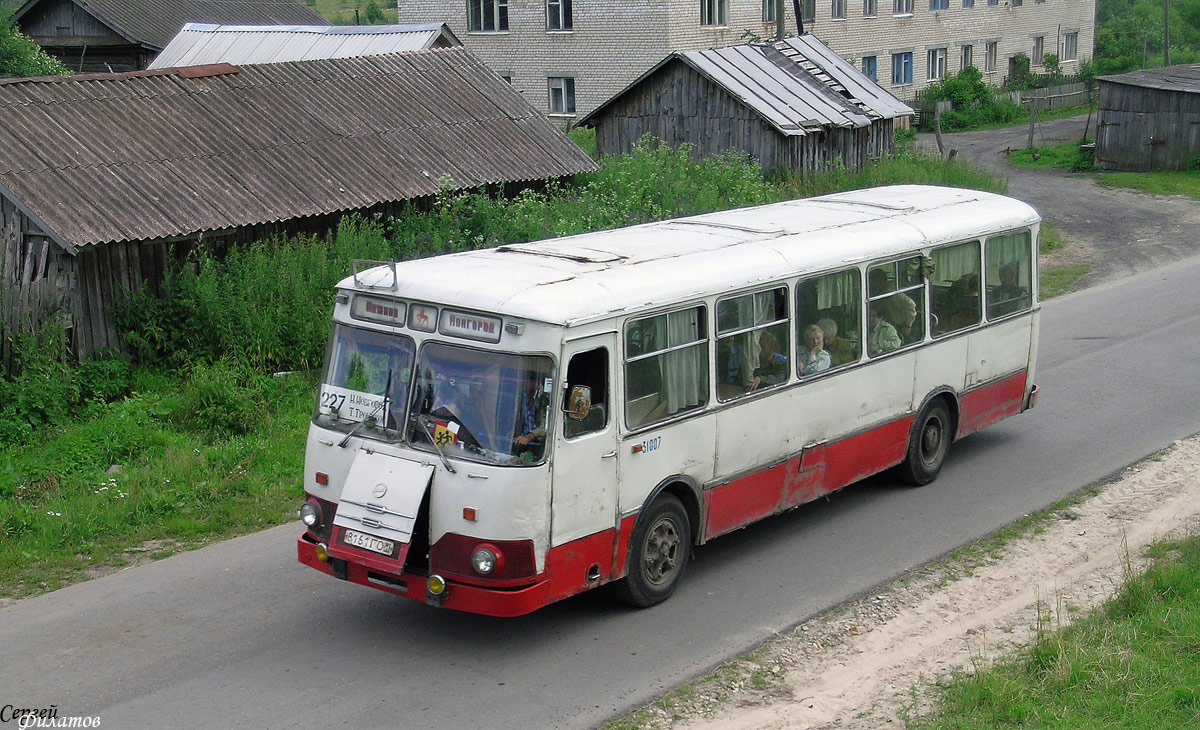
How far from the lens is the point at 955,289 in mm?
10898

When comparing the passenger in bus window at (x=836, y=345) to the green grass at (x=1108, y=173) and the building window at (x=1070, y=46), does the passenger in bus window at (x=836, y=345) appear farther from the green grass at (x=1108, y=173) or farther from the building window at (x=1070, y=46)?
the building window at (x=1070, y=46)

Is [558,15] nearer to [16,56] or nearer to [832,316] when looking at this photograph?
[16,56]

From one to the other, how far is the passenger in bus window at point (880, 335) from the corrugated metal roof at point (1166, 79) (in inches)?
1032

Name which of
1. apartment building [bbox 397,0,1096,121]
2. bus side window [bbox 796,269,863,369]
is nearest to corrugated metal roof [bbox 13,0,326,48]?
apartment building [bbox 397,0,1096,121]

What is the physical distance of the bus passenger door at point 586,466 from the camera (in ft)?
24.4

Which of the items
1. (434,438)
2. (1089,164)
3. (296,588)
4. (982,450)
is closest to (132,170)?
(296,588)

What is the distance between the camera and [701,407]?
852 centimetres

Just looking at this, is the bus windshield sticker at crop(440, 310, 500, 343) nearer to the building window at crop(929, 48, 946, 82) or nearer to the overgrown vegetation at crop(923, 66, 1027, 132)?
the overgrown vegetation at crop(923, 66, 1027, 132)

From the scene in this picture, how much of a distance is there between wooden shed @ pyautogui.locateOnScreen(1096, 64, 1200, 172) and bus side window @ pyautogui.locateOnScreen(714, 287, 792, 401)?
27.5 m

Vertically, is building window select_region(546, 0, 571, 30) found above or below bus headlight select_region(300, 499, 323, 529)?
above

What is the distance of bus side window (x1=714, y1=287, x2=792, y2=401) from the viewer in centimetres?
868

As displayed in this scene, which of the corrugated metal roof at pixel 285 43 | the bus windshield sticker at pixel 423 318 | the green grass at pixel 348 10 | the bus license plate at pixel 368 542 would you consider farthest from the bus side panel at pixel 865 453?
the green grass at pixel 348 10

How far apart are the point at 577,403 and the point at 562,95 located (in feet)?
118

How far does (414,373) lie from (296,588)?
6.96 ft
